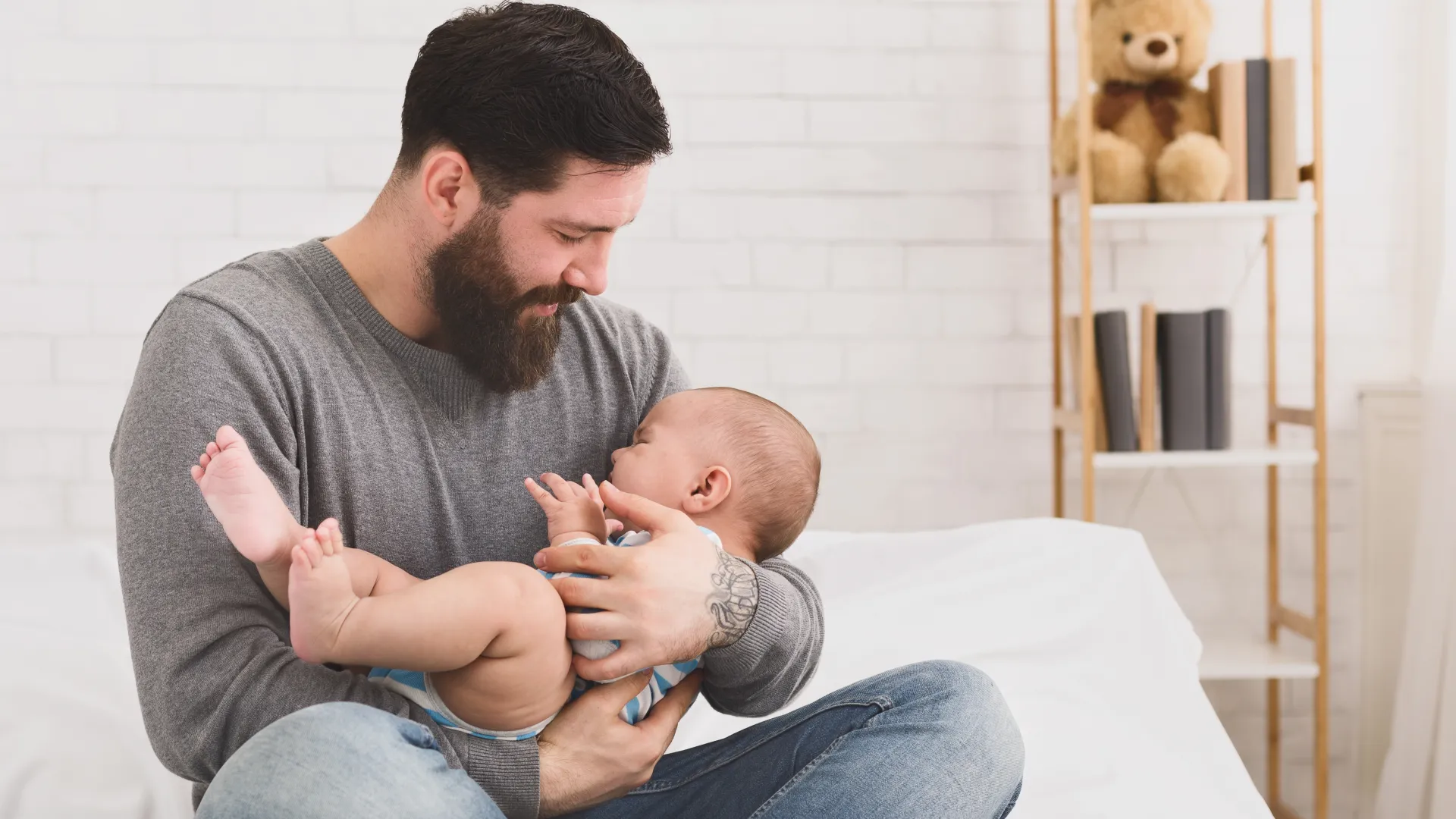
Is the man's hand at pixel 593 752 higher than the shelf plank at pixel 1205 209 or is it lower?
lower

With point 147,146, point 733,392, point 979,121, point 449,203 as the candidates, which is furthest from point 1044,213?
point 147,146

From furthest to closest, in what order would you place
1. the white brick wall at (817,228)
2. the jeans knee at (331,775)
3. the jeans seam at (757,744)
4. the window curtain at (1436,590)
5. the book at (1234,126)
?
the white brick wall at (817,228), the book at (1234,126), the window curtain at (1436,590), the jeans seam at (757,744), the jeans knee at (331,775)

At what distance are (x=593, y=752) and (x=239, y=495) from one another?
40 cm

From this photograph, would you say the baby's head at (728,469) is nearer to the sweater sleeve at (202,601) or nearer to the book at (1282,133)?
the sweater sleeve at (202,601)

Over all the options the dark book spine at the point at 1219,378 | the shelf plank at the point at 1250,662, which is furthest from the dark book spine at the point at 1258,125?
the shelf plank at the point at 1250,662

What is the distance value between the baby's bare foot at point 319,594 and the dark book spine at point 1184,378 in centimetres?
183

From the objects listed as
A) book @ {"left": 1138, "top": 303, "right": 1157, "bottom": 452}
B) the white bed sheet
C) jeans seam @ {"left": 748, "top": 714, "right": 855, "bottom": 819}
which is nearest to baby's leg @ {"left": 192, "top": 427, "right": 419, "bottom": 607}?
jeans seam @ {"left": 748, "top": 714, "right": 855, "bottom": 819}

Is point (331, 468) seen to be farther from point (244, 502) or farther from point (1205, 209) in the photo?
point (1205, 209)

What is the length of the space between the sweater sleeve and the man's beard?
241 millimetres

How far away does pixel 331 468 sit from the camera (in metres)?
1.24

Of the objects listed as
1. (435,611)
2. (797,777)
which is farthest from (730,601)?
(435,611)

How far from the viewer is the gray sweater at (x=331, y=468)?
1058mm

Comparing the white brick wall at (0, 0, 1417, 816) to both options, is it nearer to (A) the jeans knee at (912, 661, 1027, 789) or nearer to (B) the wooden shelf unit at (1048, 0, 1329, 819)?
(B) the wooden shelf unit at (1048, 0, 1329, 819)

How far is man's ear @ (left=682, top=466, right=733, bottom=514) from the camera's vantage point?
4.55 feet
